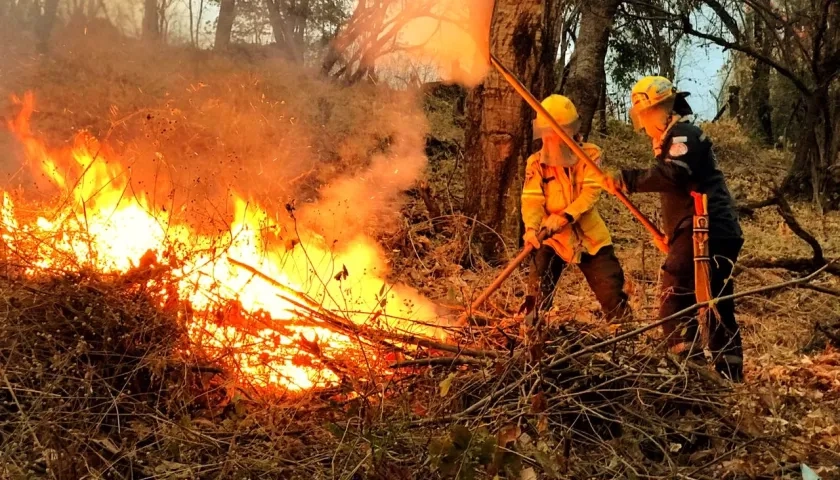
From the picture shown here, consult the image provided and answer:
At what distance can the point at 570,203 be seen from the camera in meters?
4.62

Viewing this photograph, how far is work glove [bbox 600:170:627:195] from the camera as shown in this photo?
14.4ft

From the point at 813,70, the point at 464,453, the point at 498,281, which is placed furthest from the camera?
the point at 813,70

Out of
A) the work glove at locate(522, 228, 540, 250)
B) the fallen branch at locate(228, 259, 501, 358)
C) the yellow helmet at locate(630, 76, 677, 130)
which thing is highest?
the yellow helmet at locate(630, 76, 677, 130)

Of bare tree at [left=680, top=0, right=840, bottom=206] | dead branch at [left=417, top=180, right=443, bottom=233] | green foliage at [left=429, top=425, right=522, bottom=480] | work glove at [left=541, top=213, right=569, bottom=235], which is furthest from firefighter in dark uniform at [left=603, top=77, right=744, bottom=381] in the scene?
bare tree at [left=680, top=0, right=840, bottom=206]

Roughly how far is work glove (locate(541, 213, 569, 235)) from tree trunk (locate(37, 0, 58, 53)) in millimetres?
10802

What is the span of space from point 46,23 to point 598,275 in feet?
38.6

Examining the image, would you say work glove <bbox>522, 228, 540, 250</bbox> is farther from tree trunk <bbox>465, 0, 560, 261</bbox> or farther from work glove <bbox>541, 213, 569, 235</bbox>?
tree trunk <bbox>465, 0, 560, 261</bbox>

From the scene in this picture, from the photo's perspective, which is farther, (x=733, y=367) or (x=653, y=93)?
(x=653, y=93)

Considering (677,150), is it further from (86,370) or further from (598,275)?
(86,370)

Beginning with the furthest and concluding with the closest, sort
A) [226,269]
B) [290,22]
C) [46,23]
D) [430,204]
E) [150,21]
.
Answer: [150,21] < [290,22] < [46,23] < [430,204] < [226,269]

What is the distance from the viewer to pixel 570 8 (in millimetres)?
12969

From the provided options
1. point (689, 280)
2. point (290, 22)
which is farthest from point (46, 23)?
point (689, 280)

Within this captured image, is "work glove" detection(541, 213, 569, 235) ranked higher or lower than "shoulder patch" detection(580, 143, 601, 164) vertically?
lower

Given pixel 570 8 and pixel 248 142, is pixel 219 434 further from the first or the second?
pixel 570 8
